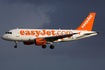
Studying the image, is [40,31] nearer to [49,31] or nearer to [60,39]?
[49,31]

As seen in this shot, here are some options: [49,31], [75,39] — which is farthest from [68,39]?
[49,31]

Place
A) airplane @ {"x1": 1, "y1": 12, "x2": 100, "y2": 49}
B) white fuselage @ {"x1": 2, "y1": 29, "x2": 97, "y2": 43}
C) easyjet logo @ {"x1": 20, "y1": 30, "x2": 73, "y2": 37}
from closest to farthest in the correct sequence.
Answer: airplane @ {"x1": 1, "y1": 12, "x2": 100, "y2": 49}, white fuselage @ {"x1": 2, "y1": 29, "x2": 97, "y2": 43}, easyjet logo @ {"x1": 20, "y1": 30, "x2": 73, "y2": 37}

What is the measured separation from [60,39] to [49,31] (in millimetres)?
3939

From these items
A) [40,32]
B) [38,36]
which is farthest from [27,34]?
[40,32]

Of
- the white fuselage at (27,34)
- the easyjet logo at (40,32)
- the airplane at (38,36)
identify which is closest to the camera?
the airplane at (38,36)

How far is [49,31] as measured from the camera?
56.6 metres

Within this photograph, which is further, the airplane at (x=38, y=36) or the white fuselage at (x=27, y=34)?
the white fuselage at (x=27, y=34)

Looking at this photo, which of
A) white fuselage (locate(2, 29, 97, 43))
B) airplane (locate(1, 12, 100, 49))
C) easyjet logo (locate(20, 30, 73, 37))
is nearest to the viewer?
airplane (locate(1, 12, 100, 49))

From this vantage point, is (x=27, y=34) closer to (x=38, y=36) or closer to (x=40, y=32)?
(x=38, y=36)

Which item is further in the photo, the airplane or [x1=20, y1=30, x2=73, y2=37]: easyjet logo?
[x1=20, y1=30, x2=73, y2=37]: easyjet logo

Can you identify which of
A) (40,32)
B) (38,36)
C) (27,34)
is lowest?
(38,36)

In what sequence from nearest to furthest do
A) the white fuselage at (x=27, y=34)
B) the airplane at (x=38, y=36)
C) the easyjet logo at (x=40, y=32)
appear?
the airplane at (x=38, y=36)
the white fuselage at (x=27, y=34)
the easyjet logo at (x=40, y=32)

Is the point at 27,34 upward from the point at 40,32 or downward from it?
downward

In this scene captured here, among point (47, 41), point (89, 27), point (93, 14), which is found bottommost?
point (47, 41)
